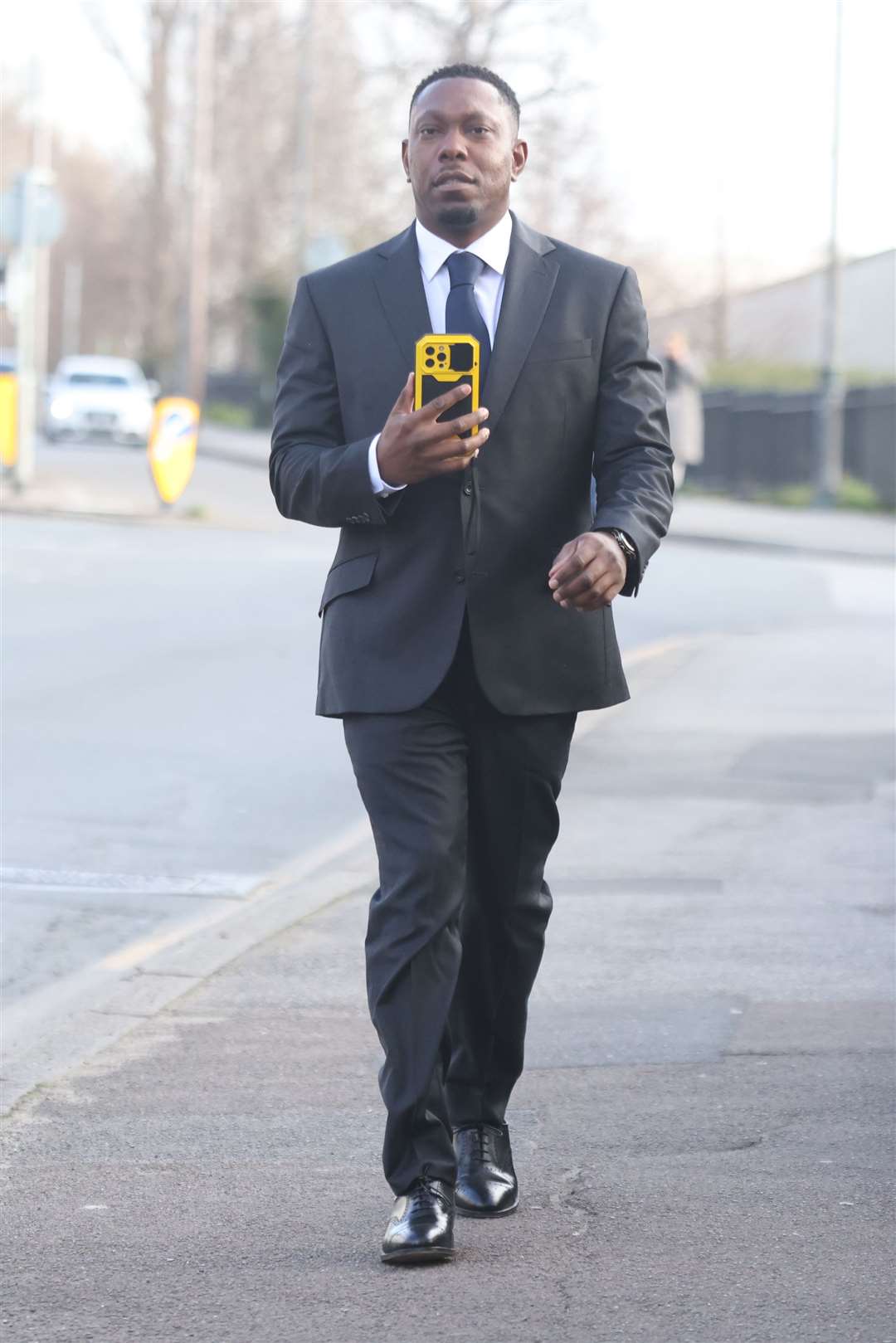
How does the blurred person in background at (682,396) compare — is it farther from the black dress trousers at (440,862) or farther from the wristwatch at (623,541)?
the wristwatch at (623,541)

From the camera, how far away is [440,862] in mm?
3881

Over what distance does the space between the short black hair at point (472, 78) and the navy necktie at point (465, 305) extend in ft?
0.84

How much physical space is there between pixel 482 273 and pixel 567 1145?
176 cm

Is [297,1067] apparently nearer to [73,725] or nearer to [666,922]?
[666,922]

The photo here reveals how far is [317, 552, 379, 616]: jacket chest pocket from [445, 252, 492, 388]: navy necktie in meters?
0.36

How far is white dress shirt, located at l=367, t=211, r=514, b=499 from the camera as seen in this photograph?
3.96 metres

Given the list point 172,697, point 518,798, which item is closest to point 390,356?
point 518,798

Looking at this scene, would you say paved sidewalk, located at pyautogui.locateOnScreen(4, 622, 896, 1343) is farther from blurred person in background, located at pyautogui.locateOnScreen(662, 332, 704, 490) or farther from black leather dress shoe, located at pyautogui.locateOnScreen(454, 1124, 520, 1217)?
blurred person in background, located at pyautogui.locateOnScreen(662, 332, 704, 490)

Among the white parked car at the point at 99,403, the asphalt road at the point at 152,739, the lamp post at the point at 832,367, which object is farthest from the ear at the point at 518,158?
the white parked car at the point at 99,403

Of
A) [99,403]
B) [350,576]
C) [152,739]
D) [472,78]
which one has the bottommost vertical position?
[152,739]

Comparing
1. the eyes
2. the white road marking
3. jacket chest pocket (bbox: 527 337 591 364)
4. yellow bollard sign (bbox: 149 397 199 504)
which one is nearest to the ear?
the eyes

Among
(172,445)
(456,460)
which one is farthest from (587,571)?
(172,445)

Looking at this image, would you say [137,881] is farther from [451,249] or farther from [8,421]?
[8,421]

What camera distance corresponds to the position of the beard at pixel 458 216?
3.88 meters
